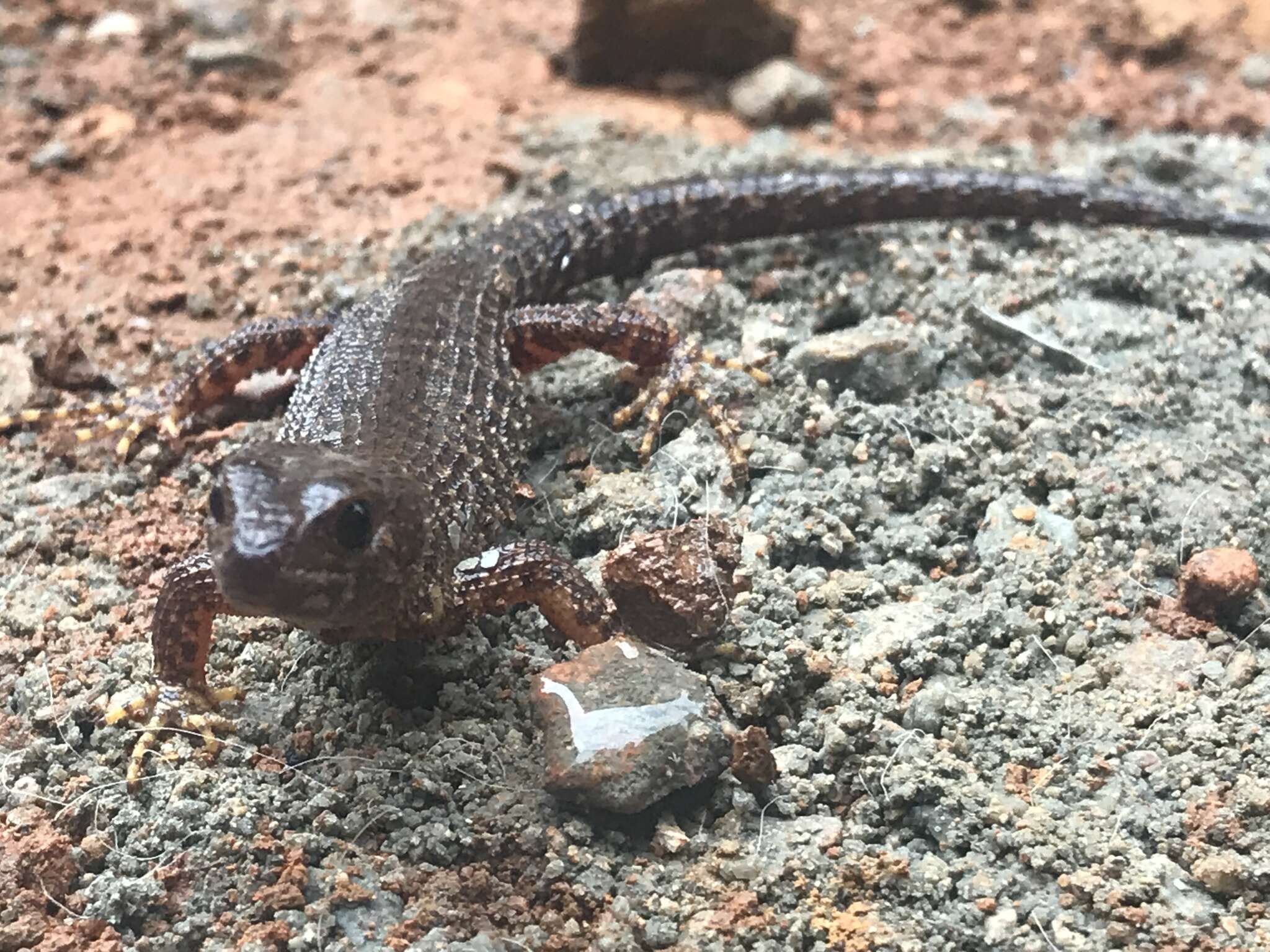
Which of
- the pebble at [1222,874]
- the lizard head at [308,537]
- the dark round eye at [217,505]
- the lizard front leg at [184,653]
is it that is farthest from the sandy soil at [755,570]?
the dark round eye at [217,505]

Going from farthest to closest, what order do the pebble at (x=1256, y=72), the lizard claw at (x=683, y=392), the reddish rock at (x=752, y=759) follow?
1. the pebble at (x=1256, y=72)
2. the lizard claw at (x=683, y=392)
3. the reddish rock at (x=752, y=759)

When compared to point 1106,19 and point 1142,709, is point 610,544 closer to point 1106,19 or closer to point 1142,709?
point 1142,709

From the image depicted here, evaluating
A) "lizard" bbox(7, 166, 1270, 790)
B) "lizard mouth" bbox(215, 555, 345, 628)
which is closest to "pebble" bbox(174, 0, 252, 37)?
"lizard" bbox(7, 166, 1270, 790)

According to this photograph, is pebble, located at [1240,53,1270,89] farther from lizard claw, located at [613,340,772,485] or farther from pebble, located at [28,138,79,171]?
pebble, located at [28,138,79,171]

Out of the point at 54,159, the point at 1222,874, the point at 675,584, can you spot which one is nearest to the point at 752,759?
the point at 675,584

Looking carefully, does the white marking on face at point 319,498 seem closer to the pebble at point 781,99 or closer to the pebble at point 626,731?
the pebble at point 626,731

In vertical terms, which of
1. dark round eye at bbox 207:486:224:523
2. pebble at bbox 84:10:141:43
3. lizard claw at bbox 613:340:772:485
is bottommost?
lizard claw at bbox 613:340:772:485

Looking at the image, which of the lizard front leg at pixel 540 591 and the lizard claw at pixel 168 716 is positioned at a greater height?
the lizard front leg at pixel 540 591
